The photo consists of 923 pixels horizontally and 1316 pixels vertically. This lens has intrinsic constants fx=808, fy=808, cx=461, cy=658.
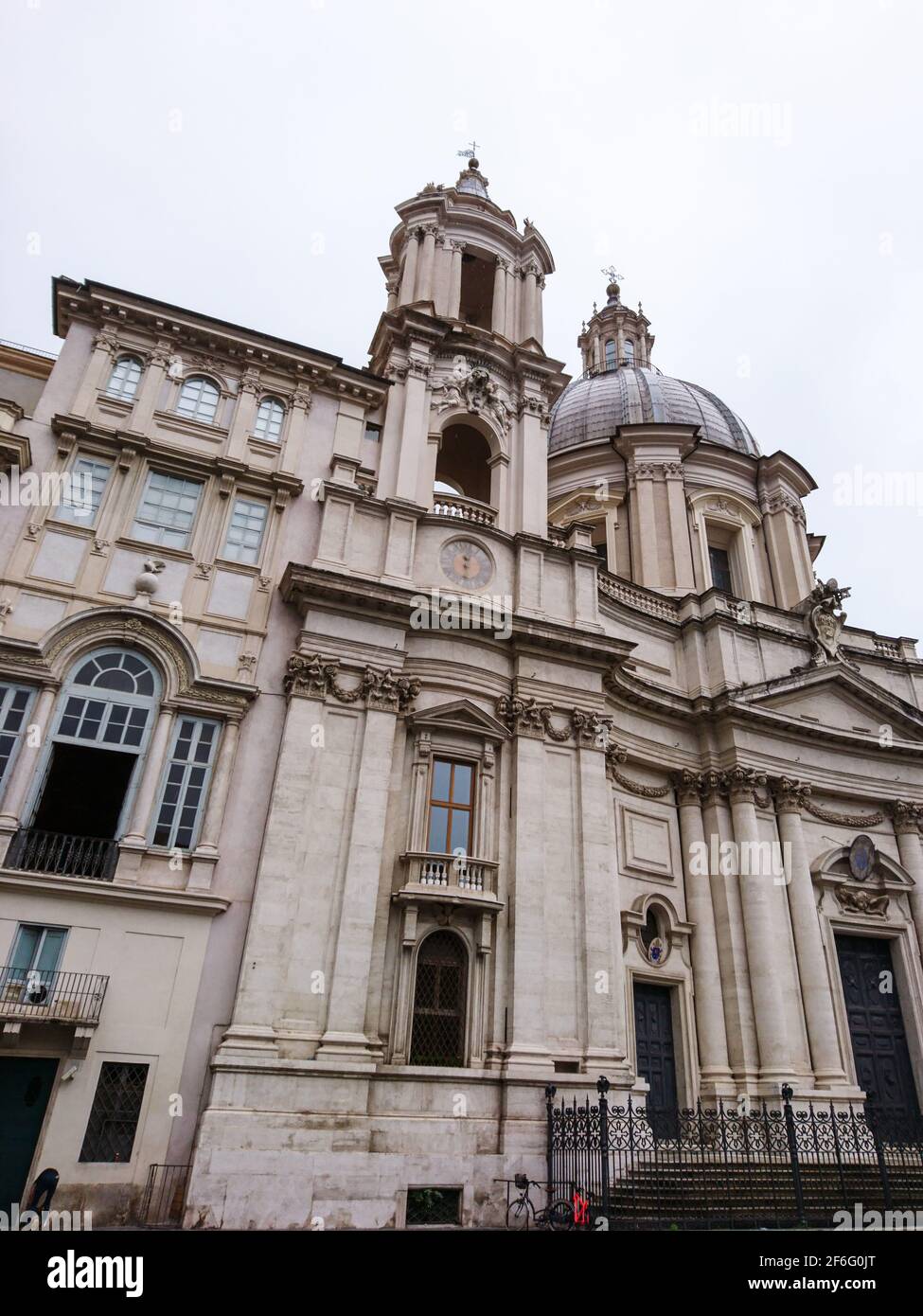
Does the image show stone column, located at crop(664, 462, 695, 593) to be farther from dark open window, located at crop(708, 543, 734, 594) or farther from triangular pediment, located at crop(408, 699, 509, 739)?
triangular pediment, located at crop(408, 699, 509, 739)

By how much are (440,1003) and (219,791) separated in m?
6.04

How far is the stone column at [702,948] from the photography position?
19.6m

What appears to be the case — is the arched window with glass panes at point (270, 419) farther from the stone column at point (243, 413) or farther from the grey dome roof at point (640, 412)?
the grey dome roof at point (640, 412)

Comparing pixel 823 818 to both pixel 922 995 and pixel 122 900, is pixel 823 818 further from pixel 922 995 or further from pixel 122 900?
pixel 122 900

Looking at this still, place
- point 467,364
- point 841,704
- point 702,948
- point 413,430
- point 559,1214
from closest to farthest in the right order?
point 559,1214, point 702,948, point 413,430, point 467,364, point 841,704

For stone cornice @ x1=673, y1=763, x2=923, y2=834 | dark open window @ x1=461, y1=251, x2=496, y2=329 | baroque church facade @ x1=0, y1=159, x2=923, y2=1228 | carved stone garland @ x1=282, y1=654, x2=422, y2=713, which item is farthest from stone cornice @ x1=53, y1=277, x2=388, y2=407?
stone cornice @ x1=673, y1=763, x2=923, y2=834

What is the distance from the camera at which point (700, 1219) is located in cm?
1249

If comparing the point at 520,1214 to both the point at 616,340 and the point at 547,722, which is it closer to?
the point at 547,722

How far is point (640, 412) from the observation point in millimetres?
36156

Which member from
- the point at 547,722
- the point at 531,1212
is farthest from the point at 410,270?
the point at 531,1212

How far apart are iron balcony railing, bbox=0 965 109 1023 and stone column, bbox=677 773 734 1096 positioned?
1409 centimetres

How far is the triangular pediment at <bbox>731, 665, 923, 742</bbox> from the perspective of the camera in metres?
24.2
